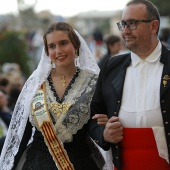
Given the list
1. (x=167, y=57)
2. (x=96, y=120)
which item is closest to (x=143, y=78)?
(x=167, y=57)

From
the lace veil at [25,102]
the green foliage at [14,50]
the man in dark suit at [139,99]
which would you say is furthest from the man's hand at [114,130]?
the green foliage at [14,50]

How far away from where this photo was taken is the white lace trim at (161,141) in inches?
127

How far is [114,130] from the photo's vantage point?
3.28m

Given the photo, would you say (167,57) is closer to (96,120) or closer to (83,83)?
(96,120)

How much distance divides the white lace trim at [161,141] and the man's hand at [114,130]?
221 millimetres

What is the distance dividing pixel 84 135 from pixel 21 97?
2.11 ft

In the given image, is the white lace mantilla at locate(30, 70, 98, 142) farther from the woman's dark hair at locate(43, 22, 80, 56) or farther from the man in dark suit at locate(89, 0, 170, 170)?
the man in dark suit at locate(89, 0, 170, 170)

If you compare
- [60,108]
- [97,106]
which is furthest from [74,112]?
[97,106]

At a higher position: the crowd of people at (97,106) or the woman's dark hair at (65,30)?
the woman's dark hair at (65,30)

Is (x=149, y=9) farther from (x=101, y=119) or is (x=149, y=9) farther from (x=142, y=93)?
(x=101, y=119)

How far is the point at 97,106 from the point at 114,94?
222 mm

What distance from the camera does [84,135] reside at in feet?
13.2

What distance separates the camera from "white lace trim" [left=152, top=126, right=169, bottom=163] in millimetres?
3215

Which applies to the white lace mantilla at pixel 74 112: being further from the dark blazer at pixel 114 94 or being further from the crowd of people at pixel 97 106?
the dark blazer at pixel 114 94
